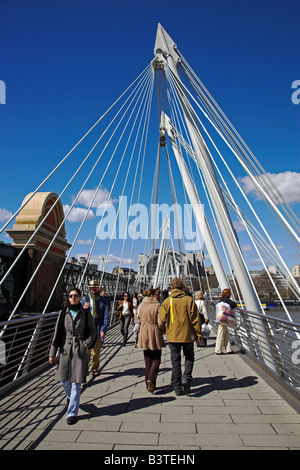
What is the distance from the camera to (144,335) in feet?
14.9

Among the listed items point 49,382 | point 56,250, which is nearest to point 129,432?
point 49,382

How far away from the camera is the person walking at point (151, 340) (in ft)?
14.2

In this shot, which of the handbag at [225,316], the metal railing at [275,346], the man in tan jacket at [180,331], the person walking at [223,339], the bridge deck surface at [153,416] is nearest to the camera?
the bridge deck surface at [153,416]

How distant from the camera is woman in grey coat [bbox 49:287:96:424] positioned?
3355 mm

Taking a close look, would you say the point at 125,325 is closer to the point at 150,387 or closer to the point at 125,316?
the point at 125,316

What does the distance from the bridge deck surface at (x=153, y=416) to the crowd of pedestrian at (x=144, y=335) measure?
0.85 ft

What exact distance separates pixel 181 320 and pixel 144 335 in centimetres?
65

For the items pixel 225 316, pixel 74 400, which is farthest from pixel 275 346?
pixel 74 400

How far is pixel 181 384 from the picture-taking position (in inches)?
164

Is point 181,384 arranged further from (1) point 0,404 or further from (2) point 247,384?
(1) point 0,404

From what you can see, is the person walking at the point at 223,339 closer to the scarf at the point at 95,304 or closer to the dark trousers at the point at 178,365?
the dark trousers at the point at 178,365

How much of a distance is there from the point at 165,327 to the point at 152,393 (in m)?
0.86

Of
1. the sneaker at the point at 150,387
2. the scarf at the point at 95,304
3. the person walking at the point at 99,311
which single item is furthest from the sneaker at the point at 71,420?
the scarf at the point at 95,304

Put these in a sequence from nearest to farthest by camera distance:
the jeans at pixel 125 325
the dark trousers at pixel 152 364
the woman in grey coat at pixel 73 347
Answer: the woman in grey coat at pixel 73 347, the dark trousers at pixel 152 364, the jeans at pixel 125 325
